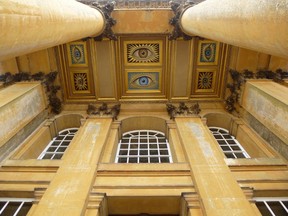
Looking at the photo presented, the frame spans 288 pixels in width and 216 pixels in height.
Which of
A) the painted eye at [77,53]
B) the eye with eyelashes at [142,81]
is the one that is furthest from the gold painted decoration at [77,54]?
the eye with eyelashes at [142,81]

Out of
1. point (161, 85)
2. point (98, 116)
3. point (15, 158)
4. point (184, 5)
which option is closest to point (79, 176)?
point (15, 158)

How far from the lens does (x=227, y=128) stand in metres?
8.84

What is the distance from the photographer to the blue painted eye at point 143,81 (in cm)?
978

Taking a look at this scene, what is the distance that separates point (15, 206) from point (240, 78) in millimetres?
7780

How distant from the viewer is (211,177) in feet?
17.0

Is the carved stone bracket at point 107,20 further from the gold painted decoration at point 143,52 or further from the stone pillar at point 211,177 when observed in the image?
the stone pillar at point 211,177

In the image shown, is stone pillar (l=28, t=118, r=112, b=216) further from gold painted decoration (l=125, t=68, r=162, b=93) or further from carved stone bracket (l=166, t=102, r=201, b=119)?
gold painted decoration (l=125, t=68, r=162, b=93)

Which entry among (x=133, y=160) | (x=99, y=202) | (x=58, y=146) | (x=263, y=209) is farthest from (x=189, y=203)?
(x=58, y=146)

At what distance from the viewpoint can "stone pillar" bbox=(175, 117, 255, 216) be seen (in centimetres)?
441

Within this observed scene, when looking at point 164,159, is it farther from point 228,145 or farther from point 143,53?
point 143,53

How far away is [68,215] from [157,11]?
731 cm

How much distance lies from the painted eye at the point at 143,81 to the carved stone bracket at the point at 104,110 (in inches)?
53.2

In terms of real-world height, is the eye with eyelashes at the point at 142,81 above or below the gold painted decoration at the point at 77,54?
below

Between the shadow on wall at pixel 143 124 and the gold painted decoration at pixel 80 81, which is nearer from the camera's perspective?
the shadow on wall at pixel 143 124
